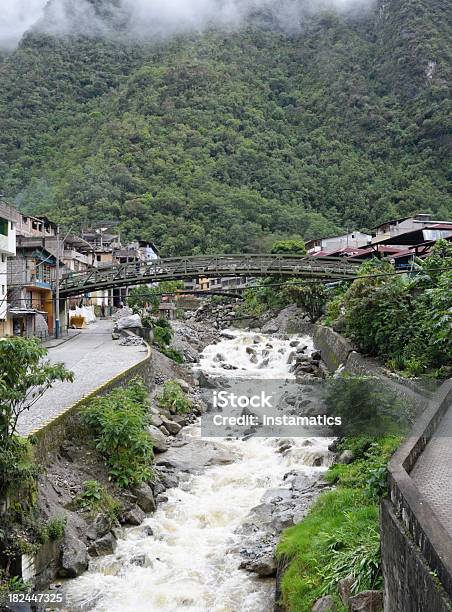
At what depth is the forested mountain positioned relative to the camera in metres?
78.9

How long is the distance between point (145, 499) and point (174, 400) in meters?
8.61

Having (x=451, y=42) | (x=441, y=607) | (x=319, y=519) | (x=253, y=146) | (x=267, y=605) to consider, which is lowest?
(x=267, y=605)

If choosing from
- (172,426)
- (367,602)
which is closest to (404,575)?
(367,602)

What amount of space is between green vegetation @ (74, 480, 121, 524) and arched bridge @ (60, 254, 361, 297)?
24.0 meters

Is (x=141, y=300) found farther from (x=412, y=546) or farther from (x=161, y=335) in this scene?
(x=412, y=546)

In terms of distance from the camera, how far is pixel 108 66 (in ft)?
425

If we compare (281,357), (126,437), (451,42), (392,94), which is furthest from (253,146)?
(126,437)

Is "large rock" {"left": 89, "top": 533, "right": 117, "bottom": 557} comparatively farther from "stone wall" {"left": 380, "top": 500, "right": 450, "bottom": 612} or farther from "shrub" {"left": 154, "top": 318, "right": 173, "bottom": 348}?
"shrub" {"left": 154, "top": 318, "right": 173, "bottom": 348}

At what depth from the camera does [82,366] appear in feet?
73.0

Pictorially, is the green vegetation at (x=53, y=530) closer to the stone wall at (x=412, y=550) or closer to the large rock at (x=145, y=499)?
the large rock at (x=145, y=499)

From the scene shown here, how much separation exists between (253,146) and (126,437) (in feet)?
291

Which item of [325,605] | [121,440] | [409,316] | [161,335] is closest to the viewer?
[325,605]

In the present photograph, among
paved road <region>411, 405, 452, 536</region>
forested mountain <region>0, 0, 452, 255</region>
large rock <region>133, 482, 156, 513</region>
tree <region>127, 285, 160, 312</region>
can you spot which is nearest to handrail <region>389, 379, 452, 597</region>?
paved road <region>411, 405, 452, 536</region>

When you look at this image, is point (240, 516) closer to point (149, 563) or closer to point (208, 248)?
point (149, 563)
